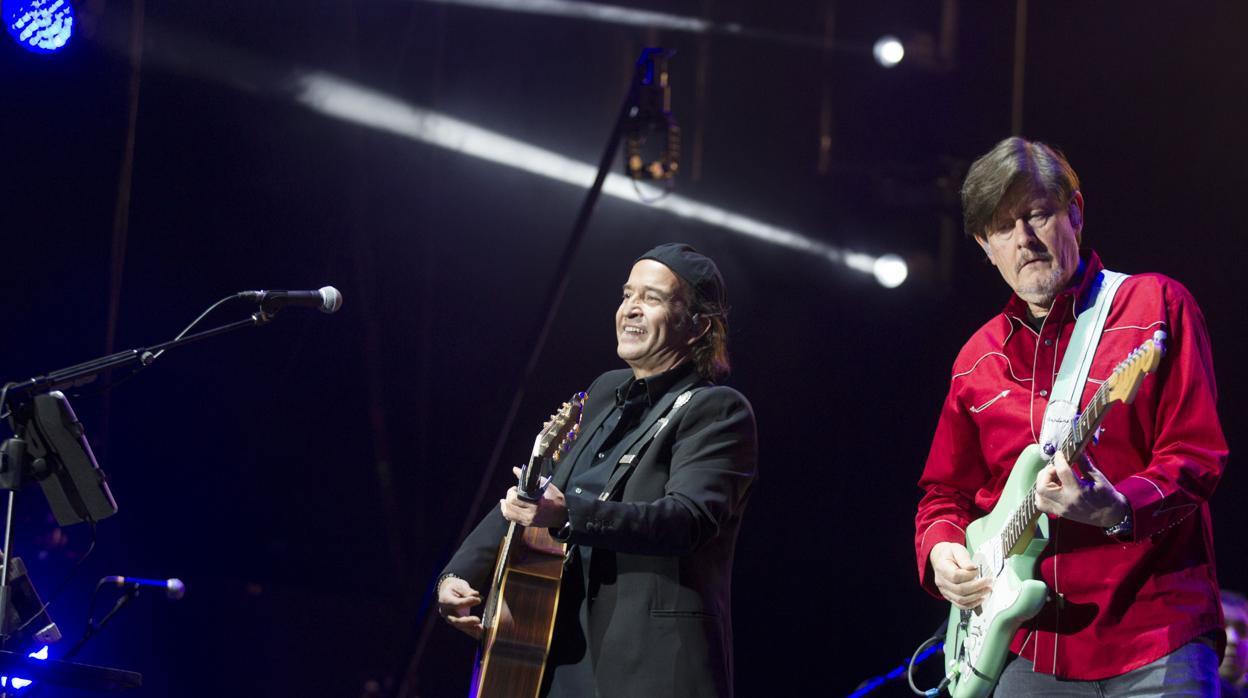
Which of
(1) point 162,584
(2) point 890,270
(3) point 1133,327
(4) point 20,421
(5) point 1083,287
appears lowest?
(1) point 162,584

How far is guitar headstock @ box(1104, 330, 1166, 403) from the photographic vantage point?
6.98 ft

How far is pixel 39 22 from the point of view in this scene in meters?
4.65

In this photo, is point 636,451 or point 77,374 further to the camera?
point 77,374

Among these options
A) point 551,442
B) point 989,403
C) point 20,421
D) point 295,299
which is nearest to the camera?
point 989,403

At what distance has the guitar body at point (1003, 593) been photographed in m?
2.35

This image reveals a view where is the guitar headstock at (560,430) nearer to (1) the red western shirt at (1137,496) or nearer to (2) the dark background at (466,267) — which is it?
(1) the red western shirt at (1137,496)

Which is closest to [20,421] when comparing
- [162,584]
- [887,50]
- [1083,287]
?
[162,584]

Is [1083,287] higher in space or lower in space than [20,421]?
higher

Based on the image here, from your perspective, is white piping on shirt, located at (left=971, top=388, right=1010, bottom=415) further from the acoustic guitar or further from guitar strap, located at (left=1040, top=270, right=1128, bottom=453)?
the acoustic guitar

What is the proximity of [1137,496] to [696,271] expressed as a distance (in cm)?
147

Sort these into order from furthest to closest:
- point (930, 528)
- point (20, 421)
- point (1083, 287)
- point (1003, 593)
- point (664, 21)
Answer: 1. point (664, 21)
2. point (20, 421)
3. point (930, 528)
4. point (1083, 287)
5. point (1003, 593)

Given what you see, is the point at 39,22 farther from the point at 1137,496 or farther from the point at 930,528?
the point at 1137,496

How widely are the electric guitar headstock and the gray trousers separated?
1224 millimetres

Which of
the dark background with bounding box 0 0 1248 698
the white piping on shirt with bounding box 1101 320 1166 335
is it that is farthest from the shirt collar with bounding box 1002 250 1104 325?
the dark background with bounding box 0 0 1248 698
